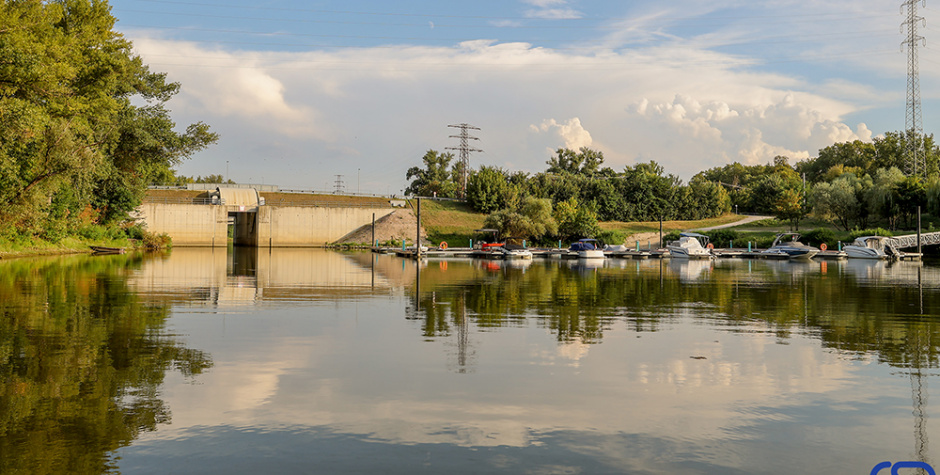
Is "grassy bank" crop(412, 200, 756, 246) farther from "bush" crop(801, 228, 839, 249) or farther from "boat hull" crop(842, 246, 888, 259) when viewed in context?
"boat hull" crop(842, 246, 888, 259)

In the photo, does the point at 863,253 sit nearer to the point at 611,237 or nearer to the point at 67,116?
the point at 611,237

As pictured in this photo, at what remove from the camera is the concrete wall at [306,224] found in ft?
305

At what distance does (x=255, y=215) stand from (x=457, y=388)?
88.4 m

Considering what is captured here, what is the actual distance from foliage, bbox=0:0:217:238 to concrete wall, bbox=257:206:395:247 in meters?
23.5

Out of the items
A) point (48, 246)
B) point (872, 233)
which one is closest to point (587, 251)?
point (872, 233)

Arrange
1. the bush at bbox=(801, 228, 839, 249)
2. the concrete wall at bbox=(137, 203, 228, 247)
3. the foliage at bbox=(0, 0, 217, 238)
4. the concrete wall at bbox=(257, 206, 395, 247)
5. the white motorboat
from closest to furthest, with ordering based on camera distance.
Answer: the foliage at bbox=(0, 0, 217, 238)
the white motorboat
the bush at bbox=(801, 228, 839, 249)
the concrete wall at bbox=(137, 203, 228, 247)
the concrete wall at bbox=(257, 206, 395, 247)

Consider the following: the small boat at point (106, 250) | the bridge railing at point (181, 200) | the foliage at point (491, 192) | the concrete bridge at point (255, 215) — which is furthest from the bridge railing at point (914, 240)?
the bridge railing at point (181, 200)

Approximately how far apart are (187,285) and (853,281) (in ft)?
101

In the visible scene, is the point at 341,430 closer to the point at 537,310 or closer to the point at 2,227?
the point at 537,310

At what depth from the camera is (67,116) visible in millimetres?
43625

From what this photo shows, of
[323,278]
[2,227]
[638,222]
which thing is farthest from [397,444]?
[638,222]

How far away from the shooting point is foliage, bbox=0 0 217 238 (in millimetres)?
32219

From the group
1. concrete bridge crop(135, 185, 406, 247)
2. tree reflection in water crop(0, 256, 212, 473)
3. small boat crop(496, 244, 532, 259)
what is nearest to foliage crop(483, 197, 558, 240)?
small boat crop(496, 244, 532, 259)

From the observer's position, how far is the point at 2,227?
1652 inches
